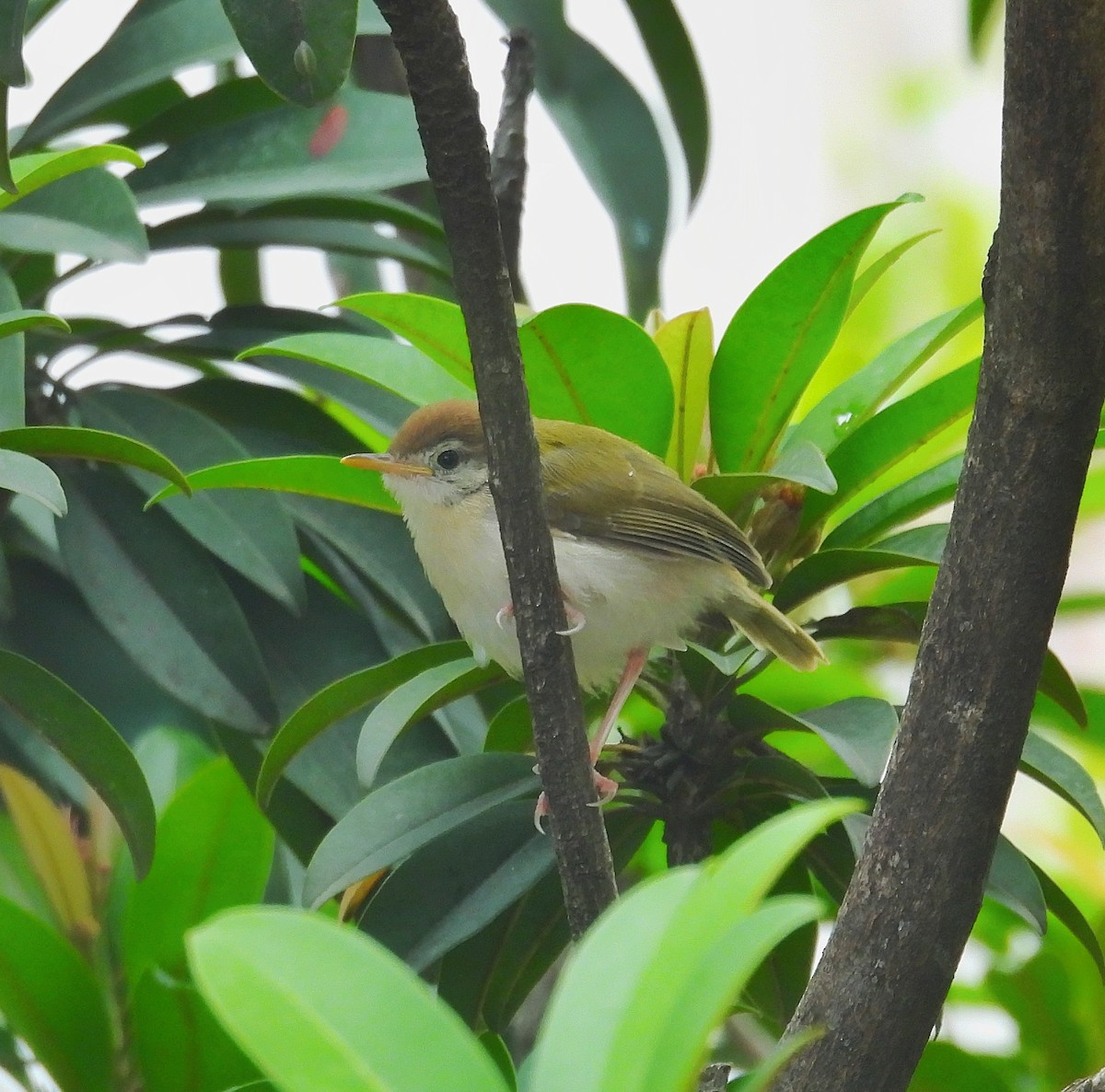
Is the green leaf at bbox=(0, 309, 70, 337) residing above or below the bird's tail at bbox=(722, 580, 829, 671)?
below

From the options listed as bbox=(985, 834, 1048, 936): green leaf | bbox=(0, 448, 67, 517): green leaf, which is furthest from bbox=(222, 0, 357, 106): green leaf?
bbox=(985, 834, 1048, 936): green leaf

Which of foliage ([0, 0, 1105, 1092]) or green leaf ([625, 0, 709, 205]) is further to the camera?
green leaf ([625, 0, 709, 205])

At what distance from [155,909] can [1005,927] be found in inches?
47.6

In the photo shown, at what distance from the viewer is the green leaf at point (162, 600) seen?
152cm

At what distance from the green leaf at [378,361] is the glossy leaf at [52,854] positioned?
520 millimetres

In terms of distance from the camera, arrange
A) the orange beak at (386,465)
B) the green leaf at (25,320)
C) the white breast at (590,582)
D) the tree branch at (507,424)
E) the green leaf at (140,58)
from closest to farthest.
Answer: the tree branch at (507,424) < the green leaf at (25,320) < the orange beak at (386,465) < the white breast at (590,582) < the green leaf at (140,58)

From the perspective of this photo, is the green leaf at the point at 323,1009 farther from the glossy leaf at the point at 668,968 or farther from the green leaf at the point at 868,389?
the green leaf at the point at 868,389

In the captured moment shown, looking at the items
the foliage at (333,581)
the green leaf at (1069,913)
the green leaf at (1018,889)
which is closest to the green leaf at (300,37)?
the foliage at (333,581)

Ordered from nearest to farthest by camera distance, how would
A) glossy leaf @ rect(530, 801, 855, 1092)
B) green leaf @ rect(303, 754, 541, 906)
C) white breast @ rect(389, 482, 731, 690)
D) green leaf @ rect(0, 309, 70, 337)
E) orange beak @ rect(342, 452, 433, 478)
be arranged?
glossy leaf @ rect(530, 801, 855, 1092) < green leaf @ rect(0, 309, 70, 337) < green leaf @ rect(303, 754, 541, 906) < orange beak @ rect(342, 452, 433, 478) < white breast @ rect(389, 482, 731, 690)

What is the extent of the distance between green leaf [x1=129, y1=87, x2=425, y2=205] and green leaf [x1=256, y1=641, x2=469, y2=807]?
0.64 metres

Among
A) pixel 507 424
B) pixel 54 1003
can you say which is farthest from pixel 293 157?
pixel 54 1003

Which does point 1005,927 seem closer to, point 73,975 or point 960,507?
point 960,507

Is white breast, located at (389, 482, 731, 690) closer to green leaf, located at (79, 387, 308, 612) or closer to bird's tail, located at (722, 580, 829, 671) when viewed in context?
bird's tail, located at (722, 580, 829, 671)

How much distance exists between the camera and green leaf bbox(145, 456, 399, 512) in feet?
4.62
